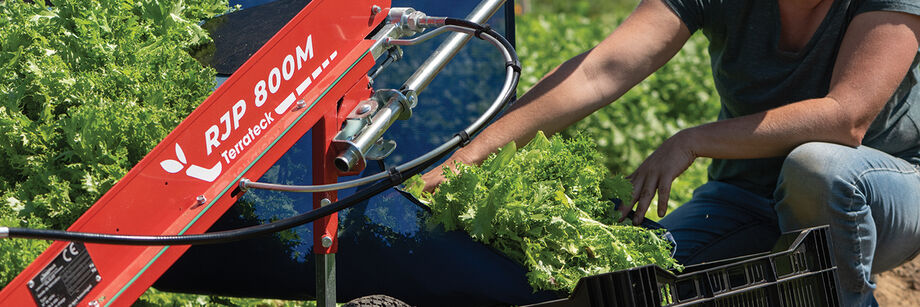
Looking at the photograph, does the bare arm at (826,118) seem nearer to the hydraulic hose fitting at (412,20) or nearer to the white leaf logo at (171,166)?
the hydraulic hose fitting at (412,20)

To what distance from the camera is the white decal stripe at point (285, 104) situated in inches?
67.8

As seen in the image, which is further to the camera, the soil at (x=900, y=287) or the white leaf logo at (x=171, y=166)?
the soil at (x=900, y=287)

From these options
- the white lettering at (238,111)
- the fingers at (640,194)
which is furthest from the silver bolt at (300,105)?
the fingers at (640,194)

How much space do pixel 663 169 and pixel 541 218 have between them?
55 cm

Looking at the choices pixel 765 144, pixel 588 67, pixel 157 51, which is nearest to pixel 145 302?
pixel 157 51

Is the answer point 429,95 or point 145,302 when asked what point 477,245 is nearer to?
point 429,95

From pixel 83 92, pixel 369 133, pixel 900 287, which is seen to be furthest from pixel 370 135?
pixel 900 287

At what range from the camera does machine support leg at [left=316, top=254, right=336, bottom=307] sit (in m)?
1.83

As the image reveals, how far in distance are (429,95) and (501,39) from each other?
39 cm

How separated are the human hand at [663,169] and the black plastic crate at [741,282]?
29 cm

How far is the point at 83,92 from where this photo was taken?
194 centimetres

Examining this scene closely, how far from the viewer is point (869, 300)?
93.5 inches

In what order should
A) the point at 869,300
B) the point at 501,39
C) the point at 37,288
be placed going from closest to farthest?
the point at 37,288, the point at 501,39, the point at 869,300

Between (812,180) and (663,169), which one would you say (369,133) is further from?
(812,180)
